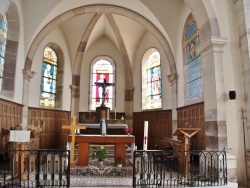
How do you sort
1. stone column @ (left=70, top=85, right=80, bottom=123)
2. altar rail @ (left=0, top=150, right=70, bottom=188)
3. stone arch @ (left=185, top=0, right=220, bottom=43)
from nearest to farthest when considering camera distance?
altar rail @ (left=0, top=150, right=70, bottom=188) < stone arch @ (left=185, top=0, right=220, bottom=43) < stone column @ (left=70, top=85, right=80, bottom=123)

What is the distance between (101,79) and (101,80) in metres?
0.07

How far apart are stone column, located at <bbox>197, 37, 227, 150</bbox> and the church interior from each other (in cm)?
3

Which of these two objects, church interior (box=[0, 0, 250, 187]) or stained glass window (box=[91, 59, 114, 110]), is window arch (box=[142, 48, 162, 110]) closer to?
church interior (box=[0, 0, 250, 187])

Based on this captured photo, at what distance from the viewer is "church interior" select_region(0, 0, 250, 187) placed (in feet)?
21.1

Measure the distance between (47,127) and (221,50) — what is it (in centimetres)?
933

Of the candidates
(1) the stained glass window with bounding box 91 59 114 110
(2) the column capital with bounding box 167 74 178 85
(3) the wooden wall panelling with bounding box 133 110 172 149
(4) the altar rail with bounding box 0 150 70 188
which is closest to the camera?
(4) the altar rail with bounding box 0 150 70 188

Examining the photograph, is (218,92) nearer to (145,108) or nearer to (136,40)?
(145,108)

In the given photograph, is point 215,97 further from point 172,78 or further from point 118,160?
point 172,78

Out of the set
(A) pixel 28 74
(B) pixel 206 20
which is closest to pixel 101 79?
(A) pixel 28 74

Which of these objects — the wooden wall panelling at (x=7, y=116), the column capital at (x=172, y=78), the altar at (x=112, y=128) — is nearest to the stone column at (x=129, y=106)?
the altar at (x=112, y=128)

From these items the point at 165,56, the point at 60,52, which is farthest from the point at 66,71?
the point at 165,56

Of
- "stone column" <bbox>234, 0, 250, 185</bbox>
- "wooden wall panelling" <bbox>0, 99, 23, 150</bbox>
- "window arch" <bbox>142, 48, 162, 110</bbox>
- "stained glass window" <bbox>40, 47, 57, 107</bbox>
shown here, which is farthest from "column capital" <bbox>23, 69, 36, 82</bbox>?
"stone column" <bbox>234, 0, 250, 185</bbox>

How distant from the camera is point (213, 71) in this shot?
6.44 m

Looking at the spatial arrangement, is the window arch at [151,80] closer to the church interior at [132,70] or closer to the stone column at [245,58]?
the church interior at [132,70]
